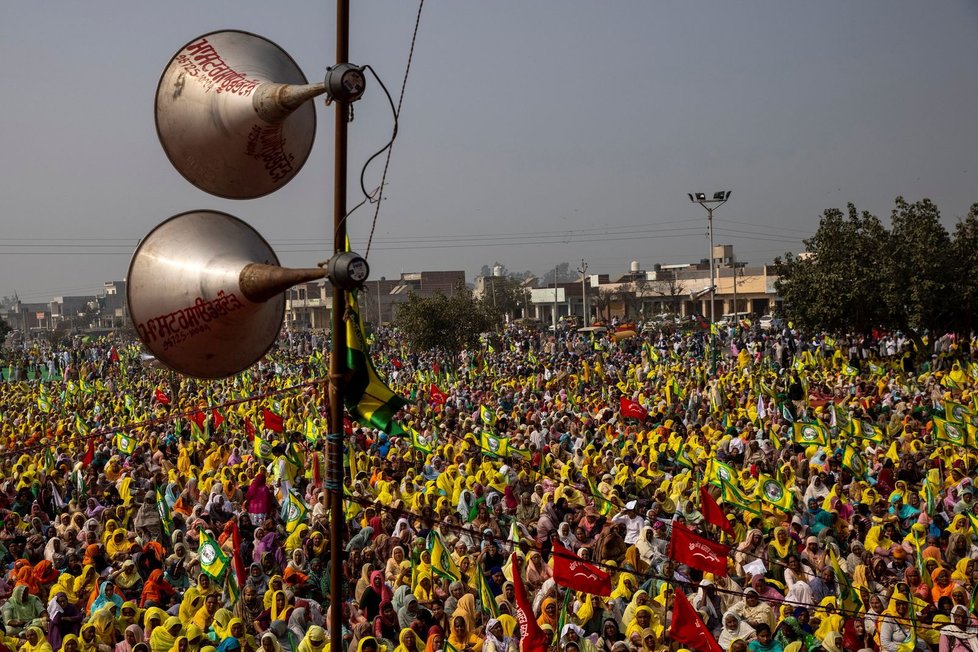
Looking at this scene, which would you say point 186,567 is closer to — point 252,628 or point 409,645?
point 252,628

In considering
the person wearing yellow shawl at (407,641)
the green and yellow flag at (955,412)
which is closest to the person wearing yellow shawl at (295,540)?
the person wearing yellow shawl at (407,641)

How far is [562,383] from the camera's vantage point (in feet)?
85.1

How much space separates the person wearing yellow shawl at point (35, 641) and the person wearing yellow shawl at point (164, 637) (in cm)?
82

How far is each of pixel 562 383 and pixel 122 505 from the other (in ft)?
48.4

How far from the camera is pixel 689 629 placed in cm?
734

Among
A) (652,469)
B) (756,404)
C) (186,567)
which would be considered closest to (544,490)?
(652,469)

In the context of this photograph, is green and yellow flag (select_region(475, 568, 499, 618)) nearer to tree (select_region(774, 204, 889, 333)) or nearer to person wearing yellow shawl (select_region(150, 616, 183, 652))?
person wearing yellow shawl (select_region(150, 616, 183, 652))

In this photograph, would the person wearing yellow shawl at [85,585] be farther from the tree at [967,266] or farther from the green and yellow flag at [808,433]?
the tree at [967,266]

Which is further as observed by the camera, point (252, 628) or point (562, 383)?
point (562, 383)

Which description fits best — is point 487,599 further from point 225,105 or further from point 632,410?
point 632,410

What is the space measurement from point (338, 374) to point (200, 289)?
0.69 metres

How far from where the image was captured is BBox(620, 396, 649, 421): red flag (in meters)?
17.7

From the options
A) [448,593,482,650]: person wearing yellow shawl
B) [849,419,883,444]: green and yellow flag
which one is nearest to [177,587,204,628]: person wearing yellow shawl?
[448,593,482,650]: person wearing yellow shawl

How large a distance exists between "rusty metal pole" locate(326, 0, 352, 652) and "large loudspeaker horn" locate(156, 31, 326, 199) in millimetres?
208
